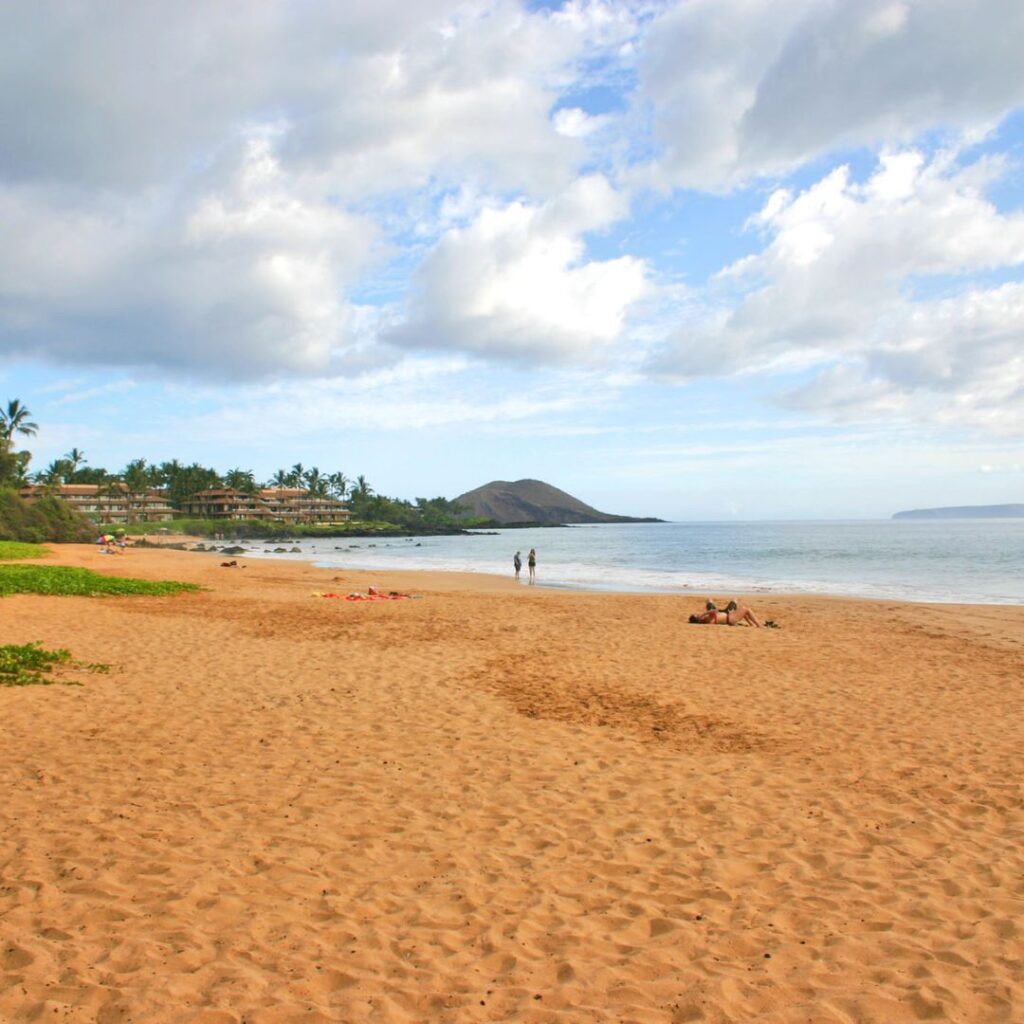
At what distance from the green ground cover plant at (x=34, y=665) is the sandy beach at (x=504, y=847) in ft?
1.63

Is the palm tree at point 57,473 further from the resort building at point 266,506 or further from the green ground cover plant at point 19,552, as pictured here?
the green ground cover plant at point 19,552

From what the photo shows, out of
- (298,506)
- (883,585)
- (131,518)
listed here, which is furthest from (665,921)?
(298,506)

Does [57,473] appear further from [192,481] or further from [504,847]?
[504,847]

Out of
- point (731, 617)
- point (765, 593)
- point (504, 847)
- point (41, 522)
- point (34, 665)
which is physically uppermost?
point (41, 522)

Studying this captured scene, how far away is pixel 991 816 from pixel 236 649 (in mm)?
11058

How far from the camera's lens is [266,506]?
148m

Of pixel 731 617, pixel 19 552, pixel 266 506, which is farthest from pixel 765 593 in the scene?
pixel 266 506

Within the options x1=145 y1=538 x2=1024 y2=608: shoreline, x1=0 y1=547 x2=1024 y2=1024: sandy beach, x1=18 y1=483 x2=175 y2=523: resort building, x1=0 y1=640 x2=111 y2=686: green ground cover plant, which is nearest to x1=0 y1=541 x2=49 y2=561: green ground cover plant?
x1=145 y1=538 x2=1024 y2=608: shoreline

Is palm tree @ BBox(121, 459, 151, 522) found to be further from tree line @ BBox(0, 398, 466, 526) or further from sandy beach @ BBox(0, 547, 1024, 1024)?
sandy beach @ BBox(0, 547, 1024, 1024)

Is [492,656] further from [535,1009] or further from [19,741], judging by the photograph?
[535,1009]

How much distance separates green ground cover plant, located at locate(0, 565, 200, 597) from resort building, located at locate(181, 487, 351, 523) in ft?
379

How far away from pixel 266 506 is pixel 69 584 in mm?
131192

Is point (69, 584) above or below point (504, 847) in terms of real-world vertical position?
above

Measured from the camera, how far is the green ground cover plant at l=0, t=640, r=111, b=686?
9625 millimetres
